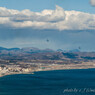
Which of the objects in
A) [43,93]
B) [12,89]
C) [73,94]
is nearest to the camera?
[73,94]

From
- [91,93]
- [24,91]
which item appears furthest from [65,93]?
[24,91]

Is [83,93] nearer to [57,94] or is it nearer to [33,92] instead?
[57,94]

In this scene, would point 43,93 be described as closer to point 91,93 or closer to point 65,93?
point 65,93

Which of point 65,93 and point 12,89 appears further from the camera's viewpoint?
point 12,89

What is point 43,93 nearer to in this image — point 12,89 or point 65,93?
point 65,93

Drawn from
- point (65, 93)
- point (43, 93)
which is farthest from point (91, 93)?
point (43, 93)

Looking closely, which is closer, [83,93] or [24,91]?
[83,93]

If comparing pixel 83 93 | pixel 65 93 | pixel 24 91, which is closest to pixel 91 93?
pixel 83 93

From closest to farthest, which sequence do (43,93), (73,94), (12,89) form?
1. (73,94)
2. (43,93)
3. (12,89)
